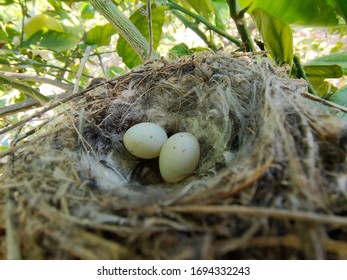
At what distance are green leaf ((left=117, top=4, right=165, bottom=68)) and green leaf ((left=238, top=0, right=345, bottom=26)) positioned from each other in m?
0.34

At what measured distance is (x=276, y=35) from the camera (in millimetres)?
1084

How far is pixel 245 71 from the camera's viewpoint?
3.27 feet

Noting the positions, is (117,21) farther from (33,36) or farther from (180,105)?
(33,36)

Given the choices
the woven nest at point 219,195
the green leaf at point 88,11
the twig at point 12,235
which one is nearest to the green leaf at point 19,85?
the woven nest at point 219,195

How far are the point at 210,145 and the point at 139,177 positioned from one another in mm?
273

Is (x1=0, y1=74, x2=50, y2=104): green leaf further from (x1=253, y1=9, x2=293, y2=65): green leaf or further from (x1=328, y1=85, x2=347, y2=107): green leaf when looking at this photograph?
(x1=328, y1=85, x2=347, y2=107): green leaf

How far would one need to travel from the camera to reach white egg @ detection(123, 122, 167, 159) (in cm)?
102

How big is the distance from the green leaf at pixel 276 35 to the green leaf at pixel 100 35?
0.67 meters

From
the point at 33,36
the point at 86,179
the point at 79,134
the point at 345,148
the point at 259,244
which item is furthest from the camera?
the point at 33,36

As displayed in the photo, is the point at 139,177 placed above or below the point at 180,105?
below

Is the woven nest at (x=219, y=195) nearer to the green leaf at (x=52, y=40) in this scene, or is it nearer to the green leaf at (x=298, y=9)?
the green leaf at (x=298, y=9)

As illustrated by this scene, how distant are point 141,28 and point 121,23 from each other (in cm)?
27

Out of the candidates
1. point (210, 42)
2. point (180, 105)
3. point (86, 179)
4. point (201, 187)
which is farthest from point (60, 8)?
point (201, 187)

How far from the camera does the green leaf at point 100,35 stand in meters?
1.46
